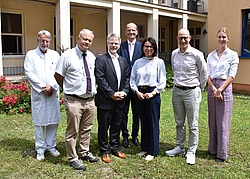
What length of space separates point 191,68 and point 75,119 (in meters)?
2.10

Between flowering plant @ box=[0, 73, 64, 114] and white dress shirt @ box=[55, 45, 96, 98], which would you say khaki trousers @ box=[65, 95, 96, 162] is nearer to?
white dress shirt @ box=[55, 45, 96, 98]

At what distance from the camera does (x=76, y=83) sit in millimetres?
4016

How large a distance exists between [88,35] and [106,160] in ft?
6.97

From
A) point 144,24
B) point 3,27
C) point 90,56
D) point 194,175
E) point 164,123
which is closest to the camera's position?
point 194,175

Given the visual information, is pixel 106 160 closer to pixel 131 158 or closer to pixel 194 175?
pixel 131 158

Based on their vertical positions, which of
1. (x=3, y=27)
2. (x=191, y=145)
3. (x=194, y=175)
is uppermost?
(x=3, y=27)

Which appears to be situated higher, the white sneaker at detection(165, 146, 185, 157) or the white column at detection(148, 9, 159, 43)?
the white column at detection(148, 9, 159, 43)

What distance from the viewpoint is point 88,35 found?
4020 mm

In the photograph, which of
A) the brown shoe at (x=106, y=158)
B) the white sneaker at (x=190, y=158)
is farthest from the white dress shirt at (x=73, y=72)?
the white sneaker at (x=190, y=158)

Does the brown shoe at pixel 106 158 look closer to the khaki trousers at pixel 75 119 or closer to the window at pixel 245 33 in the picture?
the khaki trousers at pixel 75 119

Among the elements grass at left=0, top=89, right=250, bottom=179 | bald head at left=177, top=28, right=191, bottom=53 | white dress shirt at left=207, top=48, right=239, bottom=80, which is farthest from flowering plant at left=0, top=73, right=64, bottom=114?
white dress shirt at left=207, top=48, right=239, bottom=80

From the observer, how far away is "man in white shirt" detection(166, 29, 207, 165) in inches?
168

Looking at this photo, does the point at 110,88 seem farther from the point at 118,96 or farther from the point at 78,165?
the point at 78,165

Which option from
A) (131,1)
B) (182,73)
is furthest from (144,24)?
(182,73)
